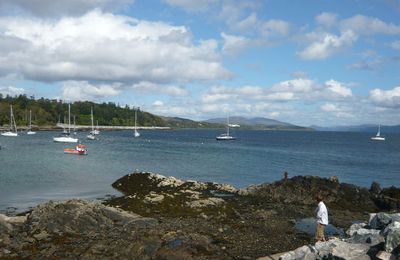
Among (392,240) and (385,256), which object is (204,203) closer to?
(392,240)

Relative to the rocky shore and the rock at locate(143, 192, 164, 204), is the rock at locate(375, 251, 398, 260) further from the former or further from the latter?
the rock at locate(143, 192, 164, 204)

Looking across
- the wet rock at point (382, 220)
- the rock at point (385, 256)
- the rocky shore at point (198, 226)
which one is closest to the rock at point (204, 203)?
the rocky shore at point (198, 226)

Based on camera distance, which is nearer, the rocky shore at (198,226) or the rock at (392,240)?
the rock at (392,240)

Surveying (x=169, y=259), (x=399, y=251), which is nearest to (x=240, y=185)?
(x=169, y=259)

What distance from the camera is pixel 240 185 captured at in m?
55.7

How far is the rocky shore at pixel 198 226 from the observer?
830 inches

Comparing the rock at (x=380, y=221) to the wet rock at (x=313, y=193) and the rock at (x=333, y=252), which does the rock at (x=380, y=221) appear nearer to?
the rock at (x=333, y=252)

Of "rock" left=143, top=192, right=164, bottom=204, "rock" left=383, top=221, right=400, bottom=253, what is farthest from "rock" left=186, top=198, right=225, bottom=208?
"rock" left=383, top=221, right=400, bottom=253

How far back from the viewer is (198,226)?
26984mm

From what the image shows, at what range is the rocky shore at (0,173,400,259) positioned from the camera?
21.1m

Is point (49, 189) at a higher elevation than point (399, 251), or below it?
below

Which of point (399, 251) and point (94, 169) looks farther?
point (94, 169)

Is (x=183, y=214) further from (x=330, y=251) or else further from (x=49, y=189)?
(x=49, y=189)

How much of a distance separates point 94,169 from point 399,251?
56.3 meters
